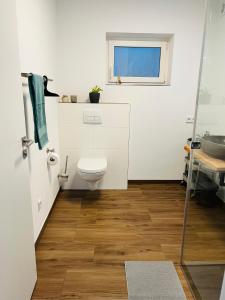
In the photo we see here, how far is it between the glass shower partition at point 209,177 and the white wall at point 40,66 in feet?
4.25

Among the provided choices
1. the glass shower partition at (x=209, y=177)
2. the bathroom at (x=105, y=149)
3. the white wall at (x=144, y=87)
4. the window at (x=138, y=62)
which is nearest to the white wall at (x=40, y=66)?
the bathroom at (x=105, y=149)

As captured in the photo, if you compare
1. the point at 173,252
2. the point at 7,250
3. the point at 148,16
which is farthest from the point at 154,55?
the point at 7,250

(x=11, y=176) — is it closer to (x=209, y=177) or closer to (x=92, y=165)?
(x=92, y=165)

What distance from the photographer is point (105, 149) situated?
3.01m

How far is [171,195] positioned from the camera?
3.02 meters

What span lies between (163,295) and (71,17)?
311 centimetres

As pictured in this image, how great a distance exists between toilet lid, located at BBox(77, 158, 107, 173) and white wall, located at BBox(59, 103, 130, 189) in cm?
17

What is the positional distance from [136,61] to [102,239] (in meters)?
A: 2.37

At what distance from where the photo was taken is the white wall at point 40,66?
1.68 meters

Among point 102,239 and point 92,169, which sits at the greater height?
point 92,169

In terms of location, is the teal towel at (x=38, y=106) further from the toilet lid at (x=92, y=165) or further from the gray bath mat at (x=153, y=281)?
the gray bath mat at (x=153, y=281)

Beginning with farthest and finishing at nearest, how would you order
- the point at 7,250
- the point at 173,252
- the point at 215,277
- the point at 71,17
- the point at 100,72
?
the point at 100,72
the point at 71,17
the point at 173,252
the point at 215,277
the point at 7,250

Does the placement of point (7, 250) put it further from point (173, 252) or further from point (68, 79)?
point (68, 79)

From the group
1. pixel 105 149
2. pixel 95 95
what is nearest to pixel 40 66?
pixel 95 95
